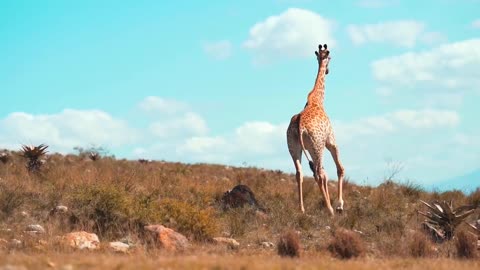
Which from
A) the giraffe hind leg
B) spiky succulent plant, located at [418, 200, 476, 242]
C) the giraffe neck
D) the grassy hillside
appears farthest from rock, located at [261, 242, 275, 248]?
the giraffe neck

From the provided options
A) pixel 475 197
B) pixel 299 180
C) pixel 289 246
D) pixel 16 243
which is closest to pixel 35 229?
pixel 16 243

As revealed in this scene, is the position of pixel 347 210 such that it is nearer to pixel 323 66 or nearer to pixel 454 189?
pixel 323 66

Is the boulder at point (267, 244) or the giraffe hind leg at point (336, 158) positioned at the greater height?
the giraffe hind leg at point (336, 158)

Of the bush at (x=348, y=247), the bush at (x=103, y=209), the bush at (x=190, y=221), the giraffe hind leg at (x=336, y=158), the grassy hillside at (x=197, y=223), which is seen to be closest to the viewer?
the grassy hillside at (x=197, y=223)

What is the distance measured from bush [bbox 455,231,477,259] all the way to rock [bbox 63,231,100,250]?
20.2ft

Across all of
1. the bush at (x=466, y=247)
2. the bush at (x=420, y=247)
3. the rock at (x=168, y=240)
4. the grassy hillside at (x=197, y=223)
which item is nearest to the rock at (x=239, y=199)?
the grassy hillside at (x=197, y=223)

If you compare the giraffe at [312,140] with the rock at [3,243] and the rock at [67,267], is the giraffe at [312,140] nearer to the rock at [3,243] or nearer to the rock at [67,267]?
the rock at [3,243]

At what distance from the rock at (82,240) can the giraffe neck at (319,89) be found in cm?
822

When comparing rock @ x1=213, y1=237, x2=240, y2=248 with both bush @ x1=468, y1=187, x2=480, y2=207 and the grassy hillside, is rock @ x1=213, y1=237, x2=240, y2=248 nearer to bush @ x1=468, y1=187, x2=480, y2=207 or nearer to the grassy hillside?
the grassy hillside

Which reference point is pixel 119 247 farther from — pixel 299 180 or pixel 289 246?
pixel 299 180

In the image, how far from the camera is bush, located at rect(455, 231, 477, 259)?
1034 centimetres

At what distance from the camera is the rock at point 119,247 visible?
1007cm

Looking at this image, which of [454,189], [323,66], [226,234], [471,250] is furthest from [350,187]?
[471,250]

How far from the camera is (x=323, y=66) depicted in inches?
734
